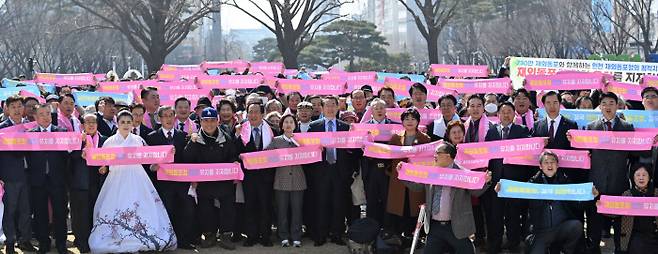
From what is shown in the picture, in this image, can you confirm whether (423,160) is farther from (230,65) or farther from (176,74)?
(230,65)

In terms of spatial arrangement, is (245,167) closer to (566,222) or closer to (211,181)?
(211,181)

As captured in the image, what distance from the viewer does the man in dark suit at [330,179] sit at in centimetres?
1018

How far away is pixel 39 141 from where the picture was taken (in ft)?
30.9

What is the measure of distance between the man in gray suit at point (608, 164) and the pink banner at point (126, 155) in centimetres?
459

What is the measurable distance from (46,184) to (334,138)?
335cm

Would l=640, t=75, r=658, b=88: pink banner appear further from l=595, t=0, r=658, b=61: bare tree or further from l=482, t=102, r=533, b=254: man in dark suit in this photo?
l=595, t=0, r=658, b=61: bare tree

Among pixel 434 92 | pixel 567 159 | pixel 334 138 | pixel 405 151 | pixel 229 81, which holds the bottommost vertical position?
pixel 567 159

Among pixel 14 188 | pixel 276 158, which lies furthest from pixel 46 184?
pixel 276 158

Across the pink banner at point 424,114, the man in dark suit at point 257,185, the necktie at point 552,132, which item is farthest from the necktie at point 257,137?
the necktie at point 552,132

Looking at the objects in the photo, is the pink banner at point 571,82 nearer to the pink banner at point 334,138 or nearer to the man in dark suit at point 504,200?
the man in dark suit at point 504,200

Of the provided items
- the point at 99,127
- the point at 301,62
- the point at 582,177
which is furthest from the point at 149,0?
the point at 582,177

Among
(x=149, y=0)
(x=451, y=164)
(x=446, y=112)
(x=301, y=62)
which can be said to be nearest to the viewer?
(x=451, y=164)

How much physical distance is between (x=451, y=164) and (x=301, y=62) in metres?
54.0

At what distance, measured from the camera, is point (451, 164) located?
28.2 feet
